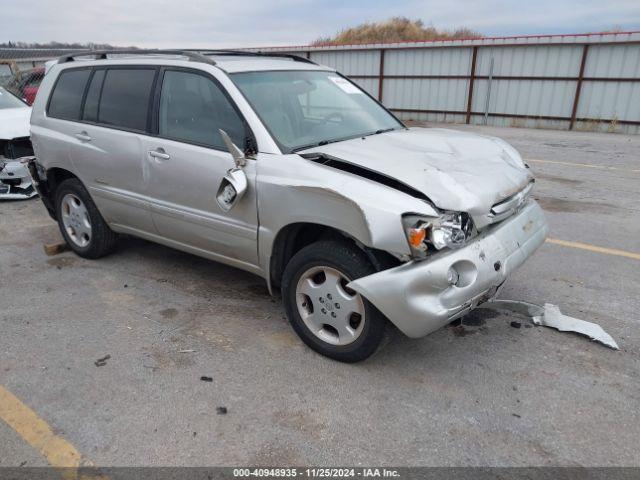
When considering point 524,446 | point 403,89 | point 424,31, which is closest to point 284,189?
point 524,446

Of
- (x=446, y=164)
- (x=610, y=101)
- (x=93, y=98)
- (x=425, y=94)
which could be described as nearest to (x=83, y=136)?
(x=93, y=98)

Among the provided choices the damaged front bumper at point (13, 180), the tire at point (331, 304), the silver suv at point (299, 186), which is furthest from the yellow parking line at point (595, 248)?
the damaged front bumper at point (13, 180)

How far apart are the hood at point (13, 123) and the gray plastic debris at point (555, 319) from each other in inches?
266

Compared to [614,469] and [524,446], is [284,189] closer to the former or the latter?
[524,446]

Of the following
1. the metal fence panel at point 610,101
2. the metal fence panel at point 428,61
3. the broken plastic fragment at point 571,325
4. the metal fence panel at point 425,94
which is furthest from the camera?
the metal fence panel at point 425,94

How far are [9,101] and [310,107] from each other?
22.0 ft

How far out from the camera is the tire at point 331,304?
9.50 feet

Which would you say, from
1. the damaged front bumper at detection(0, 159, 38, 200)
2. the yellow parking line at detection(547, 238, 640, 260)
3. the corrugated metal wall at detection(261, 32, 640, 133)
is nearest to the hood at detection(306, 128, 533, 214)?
the yellow parking line at detection(547, 238, 640, 260)

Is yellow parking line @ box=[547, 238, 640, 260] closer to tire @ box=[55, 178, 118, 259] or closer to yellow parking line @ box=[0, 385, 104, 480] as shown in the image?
tire @ box=[55, 178, 118, 259]

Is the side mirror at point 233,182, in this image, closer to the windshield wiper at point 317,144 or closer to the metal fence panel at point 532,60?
the windshield wiper at point 317,144

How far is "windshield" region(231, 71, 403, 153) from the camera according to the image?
11.2ft

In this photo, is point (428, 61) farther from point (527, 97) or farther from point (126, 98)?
point (126, 98)

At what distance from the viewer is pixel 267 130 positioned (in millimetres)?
3291

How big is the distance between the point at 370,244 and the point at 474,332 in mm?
1304
